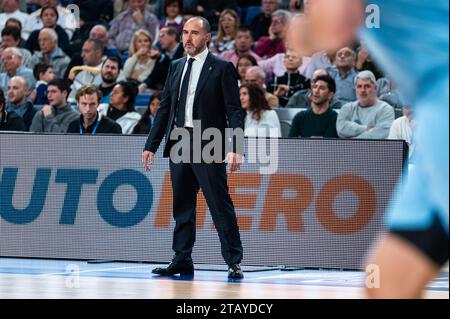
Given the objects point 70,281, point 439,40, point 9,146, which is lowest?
point 70,281

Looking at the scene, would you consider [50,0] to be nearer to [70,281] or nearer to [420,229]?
[70,281]

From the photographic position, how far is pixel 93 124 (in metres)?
11.8

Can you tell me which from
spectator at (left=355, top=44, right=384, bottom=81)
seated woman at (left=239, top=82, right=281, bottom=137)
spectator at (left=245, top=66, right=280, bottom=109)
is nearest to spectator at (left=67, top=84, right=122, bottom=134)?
seated woman at (left=239, top=82, right=281, bottom=137)

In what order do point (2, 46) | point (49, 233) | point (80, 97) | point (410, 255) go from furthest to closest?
point (2, 46) < point (80, 97) < point (49, 233) < point (410, 255)

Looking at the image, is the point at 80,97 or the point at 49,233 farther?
the point at 80,97

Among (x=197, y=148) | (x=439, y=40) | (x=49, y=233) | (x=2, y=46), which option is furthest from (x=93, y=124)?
(x=439, y=40)

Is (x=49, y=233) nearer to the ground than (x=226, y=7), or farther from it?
nearer to the ground

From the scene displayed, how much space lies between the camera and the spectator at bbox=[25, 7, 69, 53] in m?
16.7

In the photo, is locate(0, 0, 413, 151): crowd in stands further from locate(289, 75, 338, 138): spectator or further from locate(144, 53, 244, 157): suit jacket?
locate(144, 53, 244, 157): suit jacket

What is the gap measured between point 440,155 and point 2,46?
14.0 m

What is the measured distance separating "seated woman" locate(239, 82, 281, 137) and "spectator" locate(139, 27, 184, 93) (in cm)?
276

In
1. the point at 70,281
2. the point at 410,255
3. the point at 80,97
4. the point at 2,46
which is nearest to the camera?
the point at 410,255

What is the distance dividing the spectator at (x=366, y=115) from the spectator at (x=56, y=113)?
3.17m

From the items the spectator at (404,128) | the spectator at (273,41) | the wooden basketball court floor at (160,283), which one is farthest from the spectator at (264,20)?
the wooden basketball court floor at (160,283)
